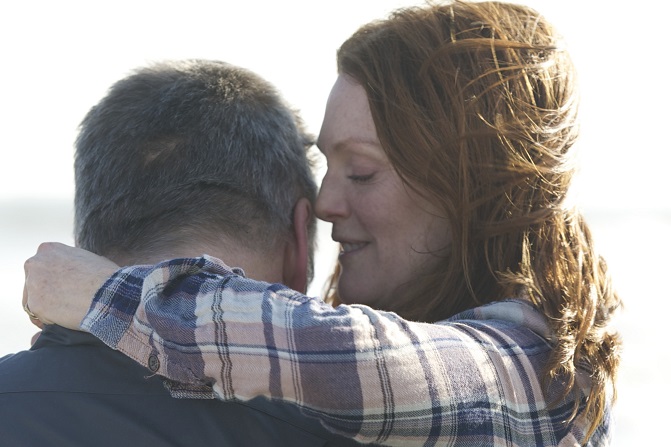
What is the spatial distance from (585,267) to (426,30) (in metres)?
0.60

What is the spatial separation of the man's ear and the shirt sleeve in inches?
17.5

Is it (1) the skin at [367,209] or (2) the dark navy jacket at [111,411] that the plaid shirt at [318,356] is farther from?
(1) the skin at [367,209]

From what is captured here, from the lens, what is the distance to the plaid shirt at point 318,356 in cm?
146

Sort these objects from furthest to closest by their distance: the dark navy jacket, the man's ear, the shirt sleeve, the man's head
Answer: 1. the man's ear
2. the man's head
3. the dark navy jacket
4. the shirt sleeve

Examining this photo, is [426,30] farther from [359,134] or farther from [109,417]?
[109,417]

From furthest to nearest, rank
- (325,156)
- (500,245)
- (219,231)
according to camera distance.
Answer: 1. (325,156)
2. (500,245)
3. (219,231)

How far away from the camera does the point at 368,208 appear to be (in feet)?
6.94

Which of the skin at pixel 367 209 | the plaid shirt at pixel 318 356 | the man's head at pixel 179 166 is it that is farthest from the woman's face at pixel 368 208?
the plaid shirt at pixel 318 356

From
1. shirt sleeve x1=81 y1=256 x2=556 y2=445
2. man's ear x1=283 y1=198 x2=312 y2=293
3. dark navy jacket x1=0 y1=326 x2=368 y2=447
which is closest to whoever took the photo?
shirt sleeve x1=81 y1=256 x2=556 y2=445

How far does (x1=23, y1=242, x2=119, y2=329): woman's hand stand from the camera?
1.67 meters

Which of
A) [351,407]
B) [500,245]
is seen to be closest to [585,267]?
[500,245]

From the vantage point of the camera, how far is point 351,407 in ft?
4.78

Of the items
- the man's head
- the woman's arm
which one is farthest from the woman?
the man's head

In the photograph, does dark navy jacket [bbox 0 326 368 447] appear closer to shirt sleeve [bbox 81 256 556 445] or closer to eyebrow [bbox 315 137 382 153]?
shirt sleeve [bbox 81 256 556 445]
